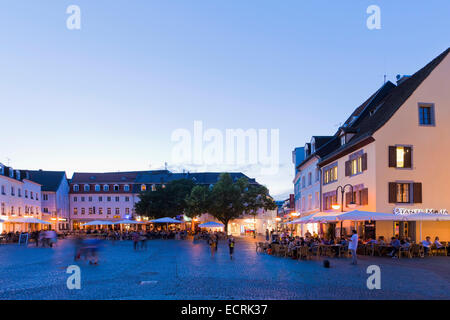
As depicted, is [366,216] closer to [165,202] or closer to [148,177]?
[165,202]

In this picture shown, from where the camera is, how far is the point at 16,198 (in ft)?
198

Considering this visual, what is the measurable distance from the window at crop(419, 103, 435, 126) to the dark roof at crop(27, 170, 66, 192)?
2611 inches

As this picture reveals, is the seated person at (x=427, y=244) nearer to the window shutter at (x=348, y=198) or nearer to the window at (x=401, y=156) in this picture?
the window at (x=401, y=156)

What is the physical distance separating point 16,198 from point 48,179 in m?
22.8

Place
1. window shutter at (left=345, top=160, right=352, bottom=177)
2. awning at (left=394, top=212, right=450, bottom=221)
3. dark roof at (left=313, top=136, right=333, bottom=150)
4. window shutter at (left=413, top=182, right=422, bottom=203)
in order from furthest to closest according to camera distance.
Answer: dark roof at (left=313, top=136, right=333, bottom=150), window shutter at (left=345, top=160, right=352, bottom=177), window shutter at (left=413, top=182, right=422, bottom=203), awning at (left=394, top=212, right=450, bottom=221)

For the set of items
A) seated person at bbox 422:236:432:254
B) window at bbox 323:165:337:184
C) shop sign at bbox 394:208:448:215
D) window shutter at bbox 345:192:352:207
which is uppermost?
window at bbox 323:165:337:184

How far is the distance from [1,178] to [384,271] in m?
49.1

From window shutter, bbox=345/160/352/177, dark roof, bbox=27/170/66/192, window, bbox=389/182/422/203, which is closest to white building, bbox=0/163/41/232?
dark roof, bbox=27/170/66/192

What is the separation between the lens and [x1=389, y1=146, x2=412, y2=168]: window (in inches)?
1172

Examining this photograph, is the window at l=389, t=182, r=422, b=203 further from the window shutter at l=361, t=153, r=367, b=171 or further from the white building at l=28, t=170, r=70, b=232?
the white building at l=28, t=170, r=70, b=232

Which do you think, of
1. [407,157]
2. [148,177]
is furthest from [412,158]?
[148,177]

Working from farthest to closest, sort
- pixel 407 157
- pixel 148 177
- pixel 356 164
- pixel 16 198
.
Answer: pixel 148 177, pixel 16 198, pixel 356 164, pixel 407 157
